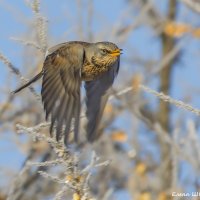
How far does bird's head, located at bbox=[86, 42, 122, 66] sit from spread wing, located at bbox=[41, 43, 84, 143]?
103 mm

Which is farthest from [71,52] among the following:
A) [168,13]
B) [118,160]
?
[168,13]

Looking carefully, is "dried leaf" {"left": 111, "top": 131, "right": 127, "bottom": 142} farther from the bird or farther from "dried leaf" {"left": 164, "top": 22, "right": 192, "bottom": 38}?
"dried leaf" {"left": 164, "top": 22, "right": 192, "bottom": 38}

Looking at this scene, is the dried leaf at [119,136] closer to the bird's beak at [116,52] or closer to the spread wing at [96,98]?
the spread wing at [96,98]

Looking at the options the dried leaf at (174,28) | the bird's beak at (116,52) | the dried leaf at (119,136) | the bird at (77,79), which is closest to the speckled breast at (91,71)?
the bird at (77,79)

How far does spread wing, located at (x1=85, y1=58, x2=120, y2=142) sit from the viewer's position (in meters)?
4.97

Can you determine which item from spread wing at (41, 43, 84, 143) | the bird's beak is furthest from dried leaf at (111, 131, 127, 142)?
spread wing at (41, 43, 84, 143)

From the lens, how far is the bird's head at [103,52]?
5.22 meters

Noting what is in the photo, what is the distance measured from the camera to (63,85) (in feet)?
15.6

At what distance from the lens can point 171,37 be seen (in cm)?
1208

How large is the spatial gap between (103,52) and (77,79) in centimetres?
50

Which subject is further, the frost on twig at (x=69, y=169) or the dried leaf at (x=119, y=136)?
the dried leaf at (x=119, y=136)

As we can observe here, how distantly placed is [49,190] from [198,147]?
93.3 inches

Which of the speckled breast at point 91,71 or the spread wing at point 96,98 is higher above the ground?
the speckled breast at point 91,71

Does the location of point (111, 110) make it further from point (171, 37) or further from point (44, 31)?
point (171, 37)
